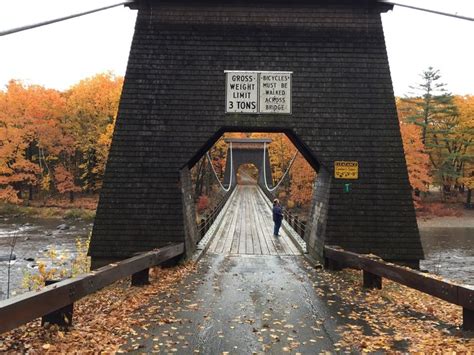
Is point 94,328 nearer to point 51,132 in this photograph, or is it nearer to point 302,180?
point 302,180

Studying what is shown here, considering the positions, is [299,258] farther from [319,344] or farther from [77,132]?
[77,132]

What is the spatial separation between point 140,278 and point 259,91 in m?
5.44

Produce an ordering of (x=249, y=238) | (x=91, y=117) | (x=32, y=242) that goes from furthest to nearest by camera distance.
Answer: (x=91, y=117)
(x=32, y=242)
(x=249, y=238)

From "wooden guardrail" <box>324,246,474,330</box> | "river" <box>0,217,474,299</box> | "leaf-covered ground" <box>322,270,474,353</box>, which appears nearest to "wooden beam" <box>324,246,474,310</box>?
"wooden guardrail" <box>324,246,474,330</box>

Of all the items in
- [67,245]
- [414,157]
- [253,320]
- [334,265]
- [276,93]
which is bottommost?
[67,245]

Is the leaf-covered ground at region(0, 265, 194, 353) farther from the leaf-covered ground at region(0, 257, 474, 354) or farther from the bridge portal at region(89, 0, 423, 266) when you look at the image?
the bridge portal at region(89, 0, 423, 266)

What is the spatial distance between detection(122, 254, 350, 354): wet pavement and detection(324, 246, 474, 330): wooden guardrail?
724mm

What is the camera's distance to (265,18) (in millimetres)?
10250

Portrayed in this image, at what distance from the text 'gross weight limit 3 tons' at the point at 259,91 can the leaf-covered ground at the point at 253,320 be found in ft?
14.2

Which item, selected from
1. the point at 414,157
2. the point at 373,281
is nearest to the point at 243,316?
the point at 373,281

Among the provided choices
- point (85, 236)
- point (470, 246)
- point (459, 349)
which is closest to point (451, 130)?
point (470, 246)

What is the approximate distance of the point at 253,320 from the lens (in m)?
5.28

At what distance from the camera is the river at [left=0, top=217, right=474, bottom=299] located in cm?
1753

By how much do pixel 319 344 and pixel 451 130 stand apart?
131ft
